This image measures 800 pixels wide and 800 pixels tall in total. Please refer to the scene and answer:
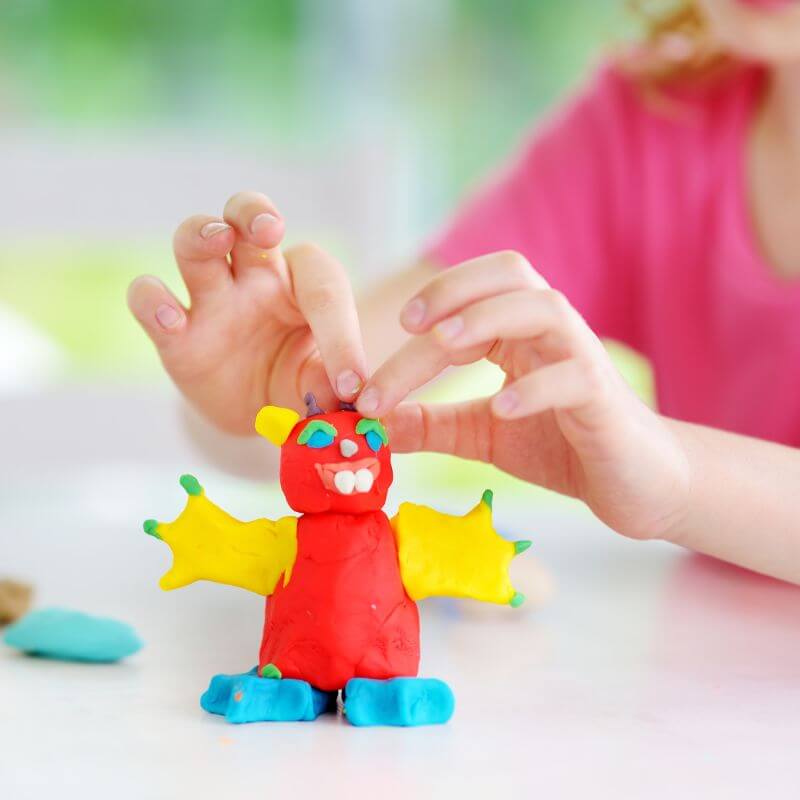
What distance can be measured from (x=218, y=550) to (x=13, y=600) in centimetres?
17

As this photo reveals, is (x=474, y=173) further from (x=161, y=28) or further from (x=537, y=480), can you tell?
(x=537, y=480)

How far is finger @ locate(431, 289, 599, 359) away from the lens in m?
0.46

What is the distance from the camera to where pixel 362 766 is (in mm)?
Answer: 396

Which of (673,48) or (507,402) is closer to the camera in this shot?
(507,402)

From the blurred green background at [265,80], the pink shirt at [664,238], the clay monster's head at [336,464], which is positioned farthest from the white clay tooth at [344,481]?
the blurred green background at [265,80]

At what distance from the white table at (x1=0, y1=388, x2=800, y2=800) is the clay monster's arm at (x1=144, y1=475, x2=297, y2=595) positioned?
0.05 metres

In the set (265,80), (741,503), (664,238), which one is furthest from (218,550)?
(265,80)

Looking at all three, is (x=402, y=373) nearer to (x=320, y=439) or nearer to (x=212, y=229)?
(x=320, y=439)

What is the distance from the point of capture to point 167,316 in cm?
60

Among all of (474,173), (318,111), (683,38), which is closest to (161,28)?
(318,111)

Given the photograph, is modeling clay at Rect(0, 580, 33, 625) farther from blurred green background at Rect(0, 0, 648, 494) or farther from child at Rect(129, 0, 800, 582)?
blurred green background at Rect(0, 0, 648, 494)

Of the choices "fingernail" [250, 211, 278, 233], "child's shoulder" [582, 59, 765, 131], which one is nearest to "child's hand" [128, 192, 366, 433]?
"fingernail" [250, 211, 278, 233]

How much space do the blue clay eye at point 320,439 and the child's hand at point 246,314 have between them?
0.23 ft

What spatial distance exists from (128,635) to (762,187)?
→ 67 centimetres
